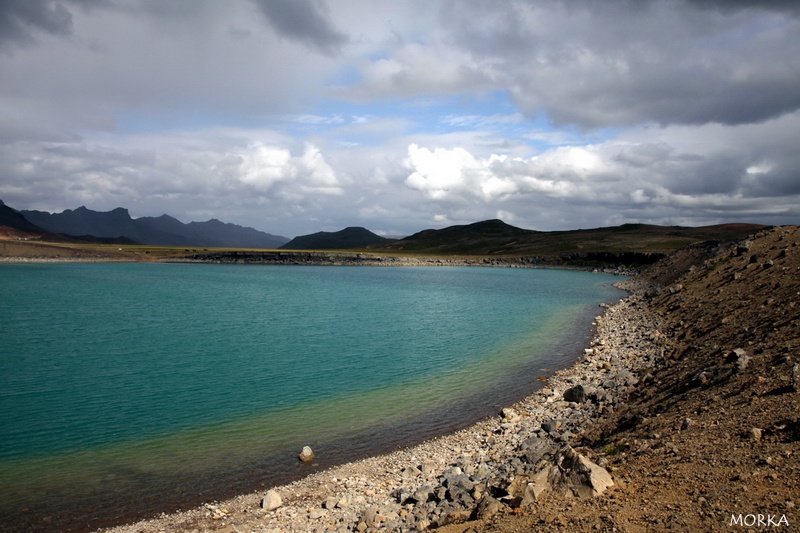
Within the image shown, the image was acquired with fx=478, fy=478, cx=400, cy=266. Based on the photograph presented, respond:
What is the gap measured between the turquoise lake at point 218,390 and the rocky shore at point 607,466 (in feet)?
6.75

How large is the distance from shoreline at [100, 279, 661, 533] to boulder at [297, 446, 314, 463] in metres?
1.17

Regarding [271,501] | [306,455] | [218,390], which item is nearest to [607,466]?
[271,501]

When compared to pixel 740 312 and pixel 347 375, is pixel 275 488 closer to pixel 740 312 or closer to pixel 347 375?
pixel 347 375

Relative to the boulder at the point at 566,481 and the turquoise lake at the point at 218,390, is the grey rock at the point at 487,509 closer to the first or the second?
the boulder at the point at 566,481

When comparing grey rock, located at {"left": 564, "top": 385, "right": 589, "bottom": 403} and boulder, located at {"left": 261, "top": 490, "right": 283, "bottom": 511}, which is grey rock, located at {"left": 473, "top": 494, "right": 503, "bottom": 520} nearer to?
boulder, located at {"left": 261, "top": 490, "right": 283, "bottom": 511}

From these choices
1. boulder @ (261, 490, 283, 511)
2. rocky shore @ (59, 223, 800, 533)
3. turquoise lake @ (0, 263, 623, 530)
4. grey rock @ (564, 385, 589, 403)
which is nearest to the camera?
rocky shore @ (59, 223, 800, 533)

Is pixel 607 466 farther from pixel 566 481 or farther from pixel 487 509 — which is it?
pixel 487 509

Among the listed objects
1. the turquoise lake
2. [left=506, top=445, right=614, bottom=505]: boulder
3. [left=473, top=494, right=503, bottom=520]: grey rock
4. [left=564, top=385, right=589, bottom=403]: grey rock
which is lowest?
the turquoise lake

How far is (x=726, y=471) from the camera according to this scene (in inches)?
421

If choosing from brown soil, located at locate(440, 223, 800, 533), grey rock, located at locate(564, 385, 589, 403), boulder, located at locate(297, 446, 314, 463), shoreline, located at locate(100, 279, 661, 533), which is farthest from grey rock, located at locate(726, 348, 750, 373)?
boulder, located at locate(297, 446, 314, 463)

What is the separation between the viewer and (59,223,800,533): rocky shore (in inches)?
379

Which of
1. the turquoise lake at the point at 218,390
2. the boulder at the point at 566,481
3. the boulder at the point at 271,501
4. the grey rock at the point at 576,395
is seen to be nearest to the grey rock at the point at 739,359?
the grey rock at the point at 576,395

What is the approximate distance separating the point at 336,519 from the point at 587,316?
4648 cm

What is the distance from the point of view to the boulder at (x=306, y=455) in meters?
17.4
